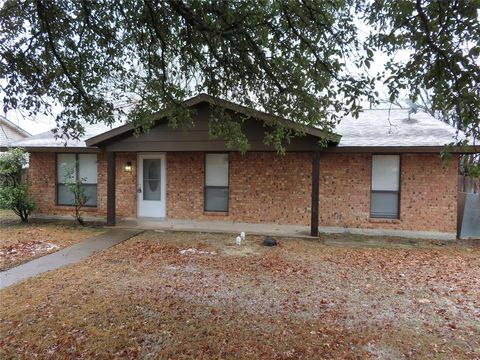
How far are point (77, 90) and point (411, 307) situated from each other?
5.80m

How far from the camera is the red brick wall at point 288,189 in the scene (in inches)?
368

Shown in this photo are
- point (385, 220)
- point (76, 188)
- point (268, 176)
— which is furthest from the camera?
point (76, 188)

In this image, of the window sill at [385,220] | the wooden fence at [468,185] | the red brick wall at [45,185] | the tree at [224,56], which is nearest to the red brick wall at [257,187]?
the window sill at [385,220]

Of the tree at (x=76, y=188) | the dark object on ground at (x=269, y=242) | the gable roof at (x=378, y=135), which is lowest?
the dark object on ground at (x=269, y=242)

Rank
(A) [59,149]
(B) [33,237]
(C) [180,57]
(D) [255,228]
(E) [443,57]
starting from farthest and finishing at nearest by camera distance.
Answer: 1. (A) [59,149]
2. (D) [255,228]
3. (B) [33,237]
4. (C) [180,57]
5. (E) [443,57]

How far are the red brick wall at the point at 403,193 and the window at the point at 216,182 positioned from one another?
297 centimetres

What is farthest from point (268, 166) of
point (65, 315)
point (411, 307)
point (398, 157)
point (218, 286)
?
point (65, 315)

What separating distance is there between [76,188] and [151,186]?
2245 mm

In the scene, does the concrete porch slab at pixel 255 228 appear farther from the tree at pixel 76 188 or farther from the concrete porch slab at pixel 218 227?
the tree at pixel 76 188

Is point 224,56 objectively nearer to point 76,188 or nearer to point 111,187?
point 111,187

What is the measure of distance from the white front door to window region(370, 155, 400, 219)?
21.4ft

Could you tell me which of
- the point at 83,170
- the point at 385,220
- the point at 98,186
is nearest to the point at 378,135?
the point at 385,220

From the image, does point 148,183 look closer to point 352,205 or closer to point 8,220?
point 8,220

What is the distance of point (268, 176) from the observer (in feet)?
33.7
